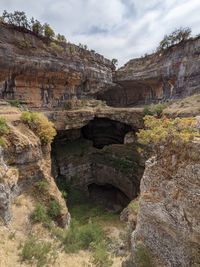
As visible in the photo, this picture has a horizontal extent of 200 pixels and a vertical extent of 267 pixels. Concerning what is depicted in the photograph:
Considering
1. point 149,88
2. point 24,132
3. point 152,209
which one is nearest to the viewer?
point 152,209

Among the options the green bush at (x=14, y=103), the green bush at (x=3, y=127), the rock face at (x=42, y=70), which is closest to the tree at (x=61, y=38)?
the rock face at (x=42, y=70)

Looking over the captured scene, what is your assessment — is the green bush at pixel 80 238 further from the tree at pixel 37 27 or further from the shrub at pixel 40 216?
the tree at pixel 37 27

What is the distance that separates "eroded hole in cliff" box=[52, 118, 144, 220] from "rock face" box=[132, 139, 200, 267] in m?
11.7

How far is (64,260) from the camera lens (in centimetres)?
688

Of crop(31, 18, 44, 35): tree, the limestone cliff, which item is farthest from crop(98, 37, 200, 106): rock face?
the limestone cliff

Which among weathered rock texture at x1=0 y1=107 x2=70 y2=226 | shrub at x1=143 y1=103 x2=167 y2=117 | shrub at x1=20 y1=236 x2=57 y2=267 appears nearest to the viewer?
shrub at x1=20 y1=236 x2=57 y2=267

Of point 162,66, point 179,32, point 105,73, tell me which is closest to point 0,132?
point 105,73

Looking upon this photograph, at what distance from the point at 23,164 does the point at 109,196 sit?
11.7 m

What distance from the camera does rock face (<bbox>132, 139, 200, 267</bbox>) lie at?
4.18 m

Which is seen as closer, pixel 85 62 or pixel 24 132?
pixel 24 132

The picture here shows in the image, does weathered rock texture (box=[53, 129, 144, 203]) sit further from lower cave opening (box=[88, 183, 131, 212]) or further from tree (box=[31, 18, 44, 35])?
tree (box=[31, 18, 44, 35])

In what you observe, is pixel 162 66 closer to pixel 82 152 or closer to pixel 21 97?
pixel 82 152

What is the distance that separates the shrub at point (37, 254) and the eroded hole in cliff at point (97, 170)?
31.5 feet

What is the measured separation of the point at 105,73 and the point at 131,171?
14.1 metres
